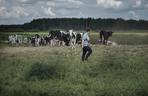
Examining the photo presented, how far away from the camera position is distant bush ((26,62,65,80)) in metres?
11.1

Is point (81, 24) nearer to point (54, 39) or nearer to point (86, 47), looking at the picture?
point (86, 47)

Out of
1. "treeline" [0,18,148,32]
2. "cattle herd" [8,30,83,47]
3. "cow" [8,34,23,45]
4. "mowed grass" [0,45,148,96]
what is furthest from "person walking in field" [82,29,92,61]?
"cow" [8,34,23,45]

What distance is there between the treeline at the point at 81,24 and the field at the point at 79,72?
27 cm

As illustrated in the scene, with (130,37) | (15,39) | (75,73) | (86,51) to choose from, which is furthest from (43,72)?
(15,39)

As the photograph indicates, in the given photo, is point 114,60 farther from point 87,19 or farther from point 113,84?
point 113,84

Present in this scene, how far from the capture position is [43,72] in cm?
1116

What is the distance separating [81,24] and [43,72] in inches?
93.9

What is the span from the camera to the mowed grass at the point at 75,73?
9.76 metres

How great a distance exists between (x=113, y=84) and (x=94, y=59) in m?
2.94

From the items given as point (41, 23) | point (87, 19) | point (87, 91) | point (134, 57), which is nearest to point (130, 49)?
point (134, 57)

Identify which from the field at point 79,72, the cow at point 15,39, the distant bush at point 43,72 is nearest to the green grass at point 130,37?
the field at point 79,72

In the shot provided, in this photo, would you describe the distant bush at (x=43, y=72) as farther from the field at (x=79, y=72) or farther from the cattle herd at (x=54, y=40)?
the cattle herd at (x=54, y=40)

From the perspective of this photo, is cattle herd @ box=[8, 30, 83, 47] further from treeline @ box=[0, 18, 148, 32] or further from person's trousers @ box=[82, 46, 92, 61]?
treeline @ box=[0, 18, 148, 32]

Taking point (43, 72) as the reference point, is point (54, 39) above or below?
above
